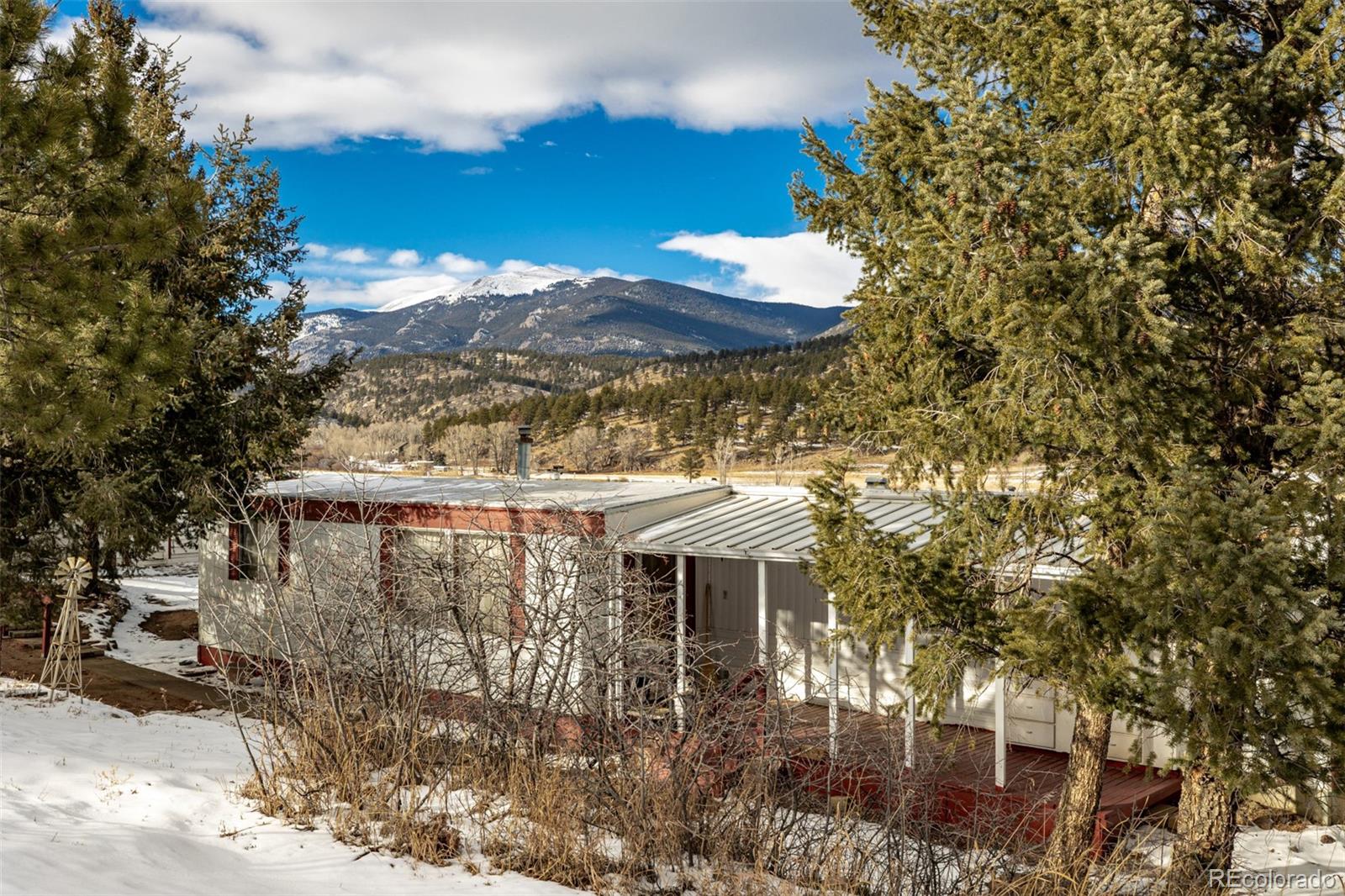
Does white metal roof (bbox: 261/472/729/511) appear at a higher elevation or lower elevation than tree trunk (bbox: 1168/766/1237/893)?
higher

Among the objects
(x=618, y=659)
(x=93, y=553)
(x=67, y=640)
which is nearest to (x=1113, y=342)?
(x=618, y=659)

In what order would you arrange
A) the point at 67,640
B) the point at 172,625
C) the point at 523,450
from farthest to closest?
the point at 172,625
the point at 523,450
the point at 67,640

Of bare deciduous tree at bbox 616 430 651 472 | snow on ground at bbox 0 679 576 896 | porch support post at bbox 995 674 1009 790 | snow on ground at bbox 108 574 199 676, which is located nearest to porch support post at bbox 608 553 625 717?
snow on ground at bbox 0 679 576 896

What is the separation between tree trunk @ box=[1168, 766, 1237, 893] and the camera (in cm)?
615

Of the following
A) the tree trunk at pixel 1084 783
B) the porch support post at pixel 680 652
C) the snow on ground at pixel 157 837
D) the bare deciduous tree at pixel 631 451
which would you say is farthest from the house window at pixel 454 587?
the bare deciduous tree at pixel 631 451

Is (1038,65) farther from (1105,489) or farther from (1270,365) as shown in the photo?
(1105,489)

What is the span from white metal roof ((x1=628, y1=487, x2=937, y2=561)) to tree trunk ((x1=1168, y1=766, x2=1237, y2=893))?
3090 millimetres

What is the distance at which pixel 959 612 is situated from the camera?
6.49 m

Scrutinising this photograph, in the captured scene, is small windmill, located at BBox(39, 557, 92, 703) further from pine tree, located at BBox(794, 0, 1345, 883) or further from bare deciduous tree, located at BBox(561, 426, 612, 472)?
bare deciduous tree, located at BBox(561, 426, 612, 472)

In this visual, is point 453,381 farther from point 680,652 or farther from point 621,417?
Answer: point 680,652

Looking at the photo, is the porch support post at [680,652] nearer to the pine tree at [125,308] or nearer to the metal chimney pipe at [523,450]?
the pine tree at [125,308]

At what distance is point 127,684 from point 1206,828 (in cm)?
1251

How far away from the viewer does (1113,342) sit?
5.23m

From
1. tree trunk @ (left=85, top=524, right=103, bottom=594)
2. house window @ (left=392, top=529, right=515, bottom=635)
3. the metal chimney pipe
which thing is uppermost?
the metal chimney pipe
